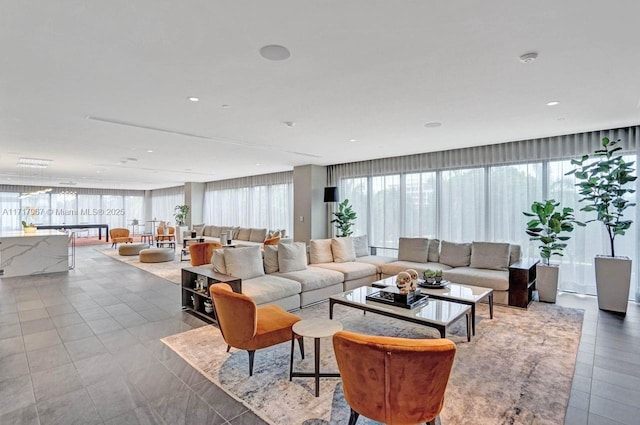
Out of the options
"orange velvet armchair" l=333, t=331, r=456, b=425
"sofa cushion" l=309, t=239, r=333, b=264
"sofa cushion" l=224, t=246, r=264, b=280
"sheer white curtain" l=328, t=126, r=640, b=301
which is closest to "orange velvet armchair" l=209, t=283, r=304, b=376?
"orange velvet armchair" l=333, t=331, r=456, b=425

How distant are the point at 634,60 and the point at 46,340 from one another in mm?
6214

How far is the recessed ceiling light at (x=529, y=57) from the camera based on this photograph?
260 centimetres

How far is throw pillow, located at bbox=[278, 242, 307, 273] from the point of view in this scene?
511 cm

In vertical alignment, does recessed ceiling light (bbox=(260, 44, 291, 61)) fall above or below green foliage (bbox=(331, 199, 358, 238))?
above

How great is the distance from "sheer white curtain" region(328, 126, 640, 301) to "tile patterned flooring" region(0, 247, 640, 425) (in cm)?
93

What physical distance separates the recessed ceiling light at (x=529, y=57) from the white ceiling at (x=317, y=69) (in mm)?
54

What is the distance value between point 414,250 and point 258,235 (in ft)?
17.3

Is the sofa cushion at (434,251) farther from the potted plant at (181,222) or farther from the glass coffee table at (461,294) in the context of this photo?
the potted plant at (181,222)

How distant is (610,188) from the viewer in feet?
15.6

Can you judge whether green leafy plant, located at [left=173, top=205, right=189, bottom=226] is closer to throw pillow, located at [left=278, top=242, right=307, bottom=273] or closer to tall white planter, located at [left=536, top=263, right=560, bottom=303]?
throw pillow, located at [left=278, top=242, right=307, bottom=273]

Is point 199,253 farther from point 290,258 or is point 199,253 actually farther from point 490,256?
point 490,256

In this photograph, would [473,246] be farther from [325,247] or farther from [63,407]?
[63,407]

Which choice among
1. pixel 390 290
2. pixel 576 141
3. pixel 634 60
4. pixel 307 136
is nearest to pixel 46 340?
pixel 390 290

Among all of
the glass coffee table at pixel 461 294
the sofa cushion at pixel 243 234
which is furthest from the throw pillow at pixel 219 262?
the sofa cushion at pixel 243 234
